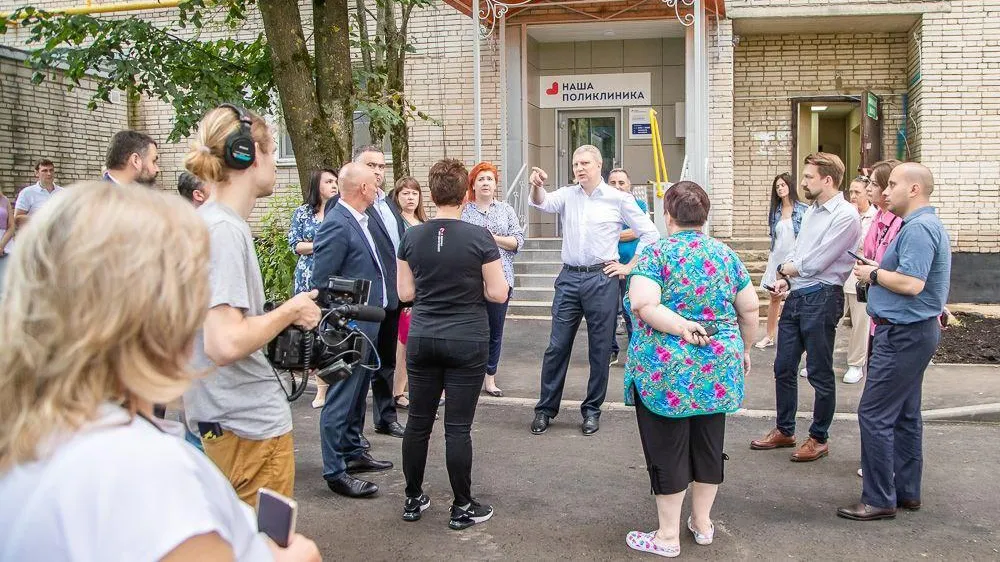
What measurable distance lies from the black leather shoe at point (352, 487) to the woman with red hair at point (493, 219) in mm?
2564

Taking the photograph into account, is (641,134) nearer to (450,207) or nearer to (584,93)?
(584,93)

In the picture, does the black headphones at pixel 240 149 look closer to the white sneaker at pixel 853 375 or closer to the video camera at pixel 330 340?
the video camera at pixel 330 340

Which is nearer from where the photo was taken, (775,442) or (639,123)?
(775,442)

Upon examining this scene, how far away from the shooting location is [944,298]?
4.75m

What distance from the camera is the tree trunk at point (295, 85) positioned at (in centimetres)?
877

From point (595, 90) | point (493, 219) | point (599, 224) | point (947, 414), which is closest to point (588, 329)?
point (599, 224)

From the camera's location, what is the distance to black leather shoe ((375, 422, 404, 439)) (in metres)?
Answer: 6.61

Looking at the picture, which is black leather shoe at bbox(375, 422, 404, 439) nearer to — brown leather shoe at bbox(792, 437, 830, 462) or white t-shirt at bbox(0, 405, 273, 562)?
brown leather shoe at bbox(792, 437, 830, 462)

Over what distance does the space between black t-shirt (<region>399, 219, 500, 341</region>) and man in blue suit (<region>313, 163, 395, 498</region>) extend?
0.79 meters

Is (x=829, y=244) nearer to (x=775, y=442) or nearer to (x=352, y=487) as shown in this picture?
(x=775, y=442)

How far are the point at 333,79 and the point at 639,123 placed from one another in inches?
318

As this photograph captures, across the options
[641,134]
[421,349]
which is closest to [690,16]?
[641,134]

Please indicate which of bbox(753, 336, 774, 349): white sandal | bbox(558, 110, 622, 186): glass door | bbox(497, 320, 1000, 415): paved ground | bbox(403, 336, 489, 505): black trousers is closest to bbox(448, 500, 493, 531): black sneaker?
bbox(403, 336, 489, 505): black trousers

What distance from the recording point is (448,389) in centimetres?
455
